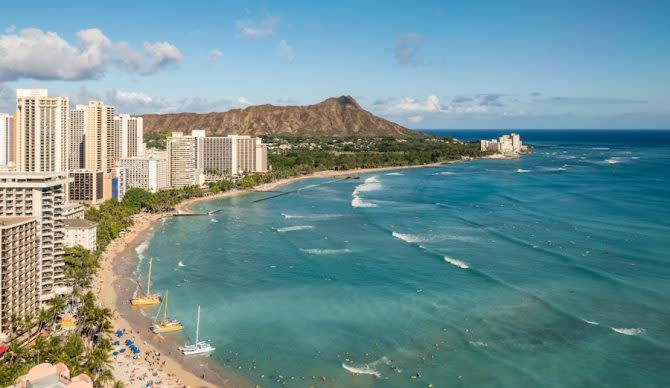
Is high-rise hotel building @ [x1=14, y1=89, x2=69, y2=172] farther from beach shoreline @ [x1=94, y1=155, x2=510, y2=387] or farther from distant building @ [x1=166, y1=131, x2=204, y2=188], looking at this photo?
distant building @ [x1=166, y1=131, x2=204, y2=188]

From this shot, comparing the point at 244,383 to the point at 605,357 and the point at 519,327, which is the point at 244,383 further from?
the point at 605,357

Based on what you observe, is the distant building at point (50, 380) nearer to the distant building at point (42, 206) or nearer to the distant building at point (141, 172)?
the distant building at point (42, 206)

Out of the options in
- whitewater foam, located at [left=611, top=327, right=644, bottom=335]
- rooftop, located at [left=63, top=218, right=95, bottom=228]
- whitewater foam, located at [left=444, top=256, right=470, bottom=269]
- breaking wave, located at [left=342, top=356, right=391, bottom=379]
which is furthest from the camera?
rooftop, located at [left=63, top=218, right=95, bottom=228]

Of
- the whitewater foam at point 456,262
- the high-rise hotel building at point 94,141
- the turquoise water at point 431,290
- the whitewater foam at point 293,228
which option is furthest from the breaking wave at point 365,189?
the high-rise hotel building at point 94,141

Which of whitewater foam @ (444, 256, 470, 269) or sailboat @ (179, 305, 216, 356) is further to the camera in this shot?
whitewater foam @ (444, 256, 470, 269)

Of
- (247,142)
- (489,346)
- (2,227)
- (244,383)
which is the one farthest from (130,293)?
(247,142)

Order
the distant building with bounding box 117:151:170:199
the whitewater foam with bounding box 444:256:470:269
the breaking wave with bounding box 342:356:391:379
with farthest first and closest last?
the distant building with bounding box 117:151:170:199, the whitewater foam with bounding box 444:256:470:269, the breaking wave with bounding box 342:356:391:379

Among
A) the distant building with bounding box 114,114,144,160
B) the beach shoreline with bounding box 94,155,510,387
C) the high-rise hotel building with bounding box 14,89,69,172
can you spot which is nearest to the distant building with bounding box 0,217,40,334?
the beach shoreline with bounding box 94,155,510,387
